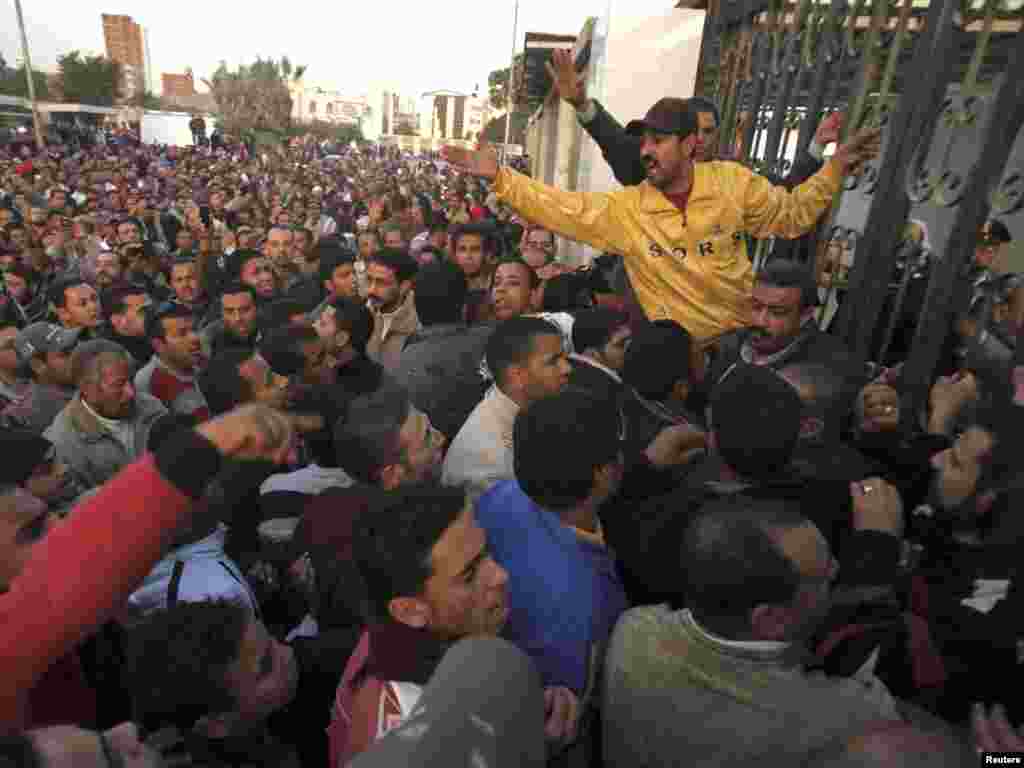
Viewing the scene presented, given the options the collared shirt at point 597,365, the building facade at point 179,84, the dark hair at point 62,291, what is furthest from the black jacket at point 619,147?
the building facade at point 179,84

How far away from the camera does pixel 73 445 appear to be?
316 cm

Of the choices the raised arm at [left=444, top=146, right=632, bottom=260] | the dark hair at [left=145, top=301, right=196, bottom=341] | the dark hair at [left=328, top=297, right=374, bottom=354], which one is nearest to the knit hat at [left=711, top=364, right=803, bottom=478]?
the raised arm at [left=444, top=146, right=632, bottom=260]

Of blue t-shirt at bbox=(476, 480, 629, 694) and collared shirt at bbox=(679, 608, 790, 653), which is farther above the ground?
collared shirt at bbox=(679, 608, 790, 653)

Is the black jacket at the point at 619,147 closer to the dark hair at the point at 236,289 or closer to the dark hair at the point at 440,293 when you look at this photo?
the dark hair at the point at 440,293

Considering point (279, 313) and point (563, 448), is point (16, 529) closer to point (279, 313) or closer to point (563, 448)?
point (563, 448)

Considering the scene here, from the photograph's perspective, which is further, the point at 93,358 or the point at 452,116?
the point at 452,116

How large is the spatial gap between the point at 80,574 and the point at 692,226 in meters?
2.77

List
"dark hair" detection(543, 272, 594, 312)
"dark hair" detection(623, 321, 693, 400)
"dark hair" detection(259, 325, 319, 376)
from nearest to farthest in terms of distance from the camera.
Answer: "dark hair" detection(623, 321, 693, 400), "dark hair" detection(259, 325, 319, 376), "dark hair" detection(543, 272, 594, 312)

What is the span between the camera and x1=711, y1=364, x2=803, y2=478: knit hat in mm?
1755

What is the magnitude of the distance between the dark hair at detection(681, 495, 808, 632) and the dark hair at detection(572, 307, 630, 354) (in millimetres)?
1821

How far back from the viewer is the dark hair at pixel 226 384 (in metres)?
2.93

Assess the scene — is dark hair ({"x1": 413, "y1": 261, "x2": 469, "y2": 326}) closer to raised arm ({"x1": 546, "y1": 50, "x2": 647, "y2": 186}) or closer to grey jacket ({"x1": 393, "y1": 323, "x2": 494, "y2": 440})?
grey jacket ({"x1": 393, "y1": 323, "x2": 494, "y2": 440})

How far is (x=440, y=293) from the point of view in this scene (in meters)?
3.60

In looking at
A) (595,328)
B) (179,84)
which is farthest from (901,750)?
(179,84)
